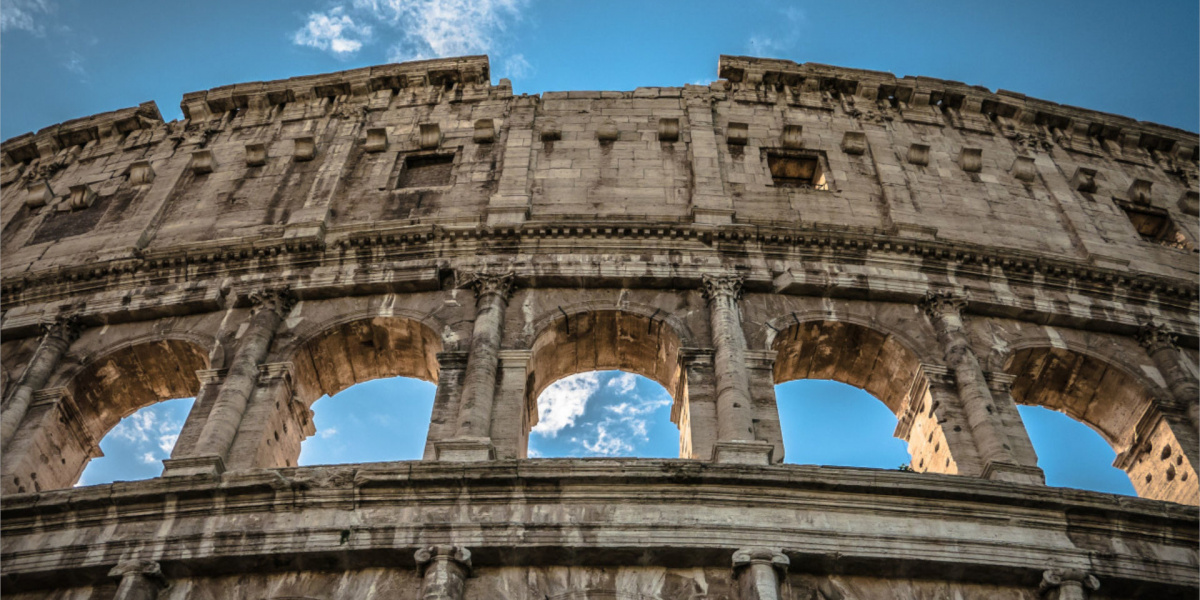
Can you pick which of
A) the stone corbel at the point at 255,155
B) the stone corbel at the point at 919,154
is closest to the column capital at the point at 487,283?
the stone corbel at the point at 255,155

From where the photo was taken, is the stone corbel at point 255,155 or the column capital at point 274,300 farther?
the stone corbel at point 255,155

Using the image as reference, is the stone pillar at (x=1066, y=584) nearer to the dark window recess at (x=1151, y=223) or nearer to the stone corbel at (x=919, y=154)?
the stone corbel at (x=919, y=154)

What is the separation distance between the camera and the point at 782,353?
571 inches

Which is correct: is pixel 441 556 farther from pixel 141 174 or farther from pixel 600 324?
pixel 141 174

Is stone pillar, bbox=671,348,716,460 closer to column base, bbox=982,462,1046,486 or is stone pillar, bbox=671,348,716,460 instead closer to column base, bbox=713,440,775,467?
column base, bbox=713,440,775,467

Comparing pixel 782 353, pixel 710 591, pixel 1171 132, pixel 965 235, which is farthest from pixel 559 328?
pixel 1171 132

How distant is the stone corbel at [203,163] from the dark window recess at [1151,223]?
56.3 ft

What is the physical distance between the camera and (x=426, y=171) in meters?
18.1

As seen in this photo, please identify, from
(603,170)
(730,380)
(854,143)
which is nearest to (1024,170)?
(854,143)

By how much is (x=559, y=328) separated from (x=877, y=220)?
6.04 meters

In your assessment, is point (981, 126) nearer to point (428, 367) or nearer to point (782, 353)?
point (782, 353)

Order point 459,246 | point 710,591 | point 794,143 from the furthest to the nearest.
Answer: point 794,143, point 459,246, point 710,591

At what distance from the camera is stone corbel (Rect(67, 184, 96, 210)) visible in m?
18.5

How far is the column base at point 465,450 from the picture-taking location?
1146cm
